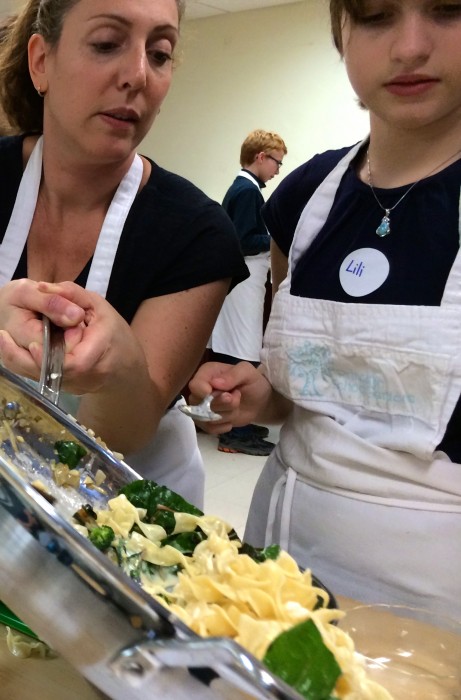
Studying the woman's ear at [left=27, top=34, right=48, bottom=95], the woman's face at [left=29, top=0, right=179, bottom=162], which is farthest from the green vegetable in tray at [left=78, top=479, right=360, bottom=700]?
the woman's ear at [left=27, top=34, right=48, bottom=95]

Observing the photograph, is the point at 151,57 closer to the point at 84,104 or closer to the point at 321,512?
the point at 84,104

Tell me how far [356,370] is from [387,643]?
0.29m

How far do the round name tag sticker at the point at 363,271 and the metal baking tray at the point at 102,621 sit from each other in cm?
48

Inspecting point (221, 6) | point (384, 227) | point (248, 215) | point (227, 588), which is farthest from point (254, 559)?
→ point (221, 6)

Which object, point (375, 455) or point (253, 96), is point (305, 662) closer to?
point (375, 455)

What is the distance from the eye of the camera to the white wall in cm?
346

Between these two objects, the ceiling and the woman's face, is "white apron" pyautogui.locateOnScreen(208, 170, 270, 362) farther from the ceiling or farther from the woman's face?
the woman's face

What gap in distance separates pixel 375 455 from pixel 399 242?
21 cm

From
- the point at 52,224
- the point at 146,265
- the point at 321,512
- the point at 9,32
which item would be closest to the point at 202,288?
the point at 146,265

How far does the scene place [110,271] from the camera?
897 millimetres

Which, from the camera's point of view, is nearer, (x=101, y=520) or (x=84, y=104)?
(x=101, y=520)

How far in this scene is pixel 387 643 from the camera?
1.61ft

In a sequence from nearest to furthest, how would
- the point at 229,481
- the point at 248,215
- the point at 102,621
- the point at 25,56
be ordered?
the point at 102,621
the point at 25,56
the point at 229,481
the point at 248,215

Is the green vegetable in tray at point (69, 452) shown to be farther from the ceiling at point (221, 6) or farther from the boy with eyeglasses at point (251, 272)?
the ceiling at point (221, 6)
